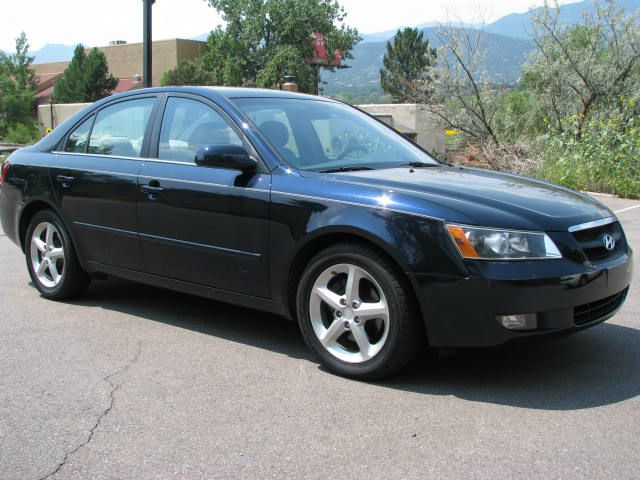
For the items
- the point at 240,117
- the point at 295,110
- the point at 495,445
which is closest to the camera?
the point at 495,445

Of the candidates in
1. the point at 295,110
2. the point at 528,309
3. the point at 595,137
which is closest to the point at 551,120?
the point at 595,137

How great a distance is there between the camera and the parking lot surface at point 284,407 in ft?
10.4

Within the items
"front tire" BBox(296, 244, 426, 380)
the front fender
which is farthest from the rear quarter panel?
"front tire" BBox(296, 244, 426, 380)

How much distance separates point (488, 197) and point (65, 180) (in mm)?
3238

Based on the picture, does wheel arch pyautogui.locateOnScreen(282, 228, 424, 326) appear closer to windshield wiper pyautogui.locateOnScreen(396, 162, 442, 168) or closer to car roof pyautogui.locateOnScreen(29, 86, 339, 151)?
windshield wiper pyautogui.locateOnScreen(396, 162, 442, 168)

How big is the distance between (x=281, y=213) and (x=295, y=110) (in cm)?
102

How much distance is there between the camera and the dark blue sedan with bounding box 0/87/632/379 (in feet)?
12.4

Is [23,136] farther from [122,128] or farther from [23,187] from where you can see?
[122,128]

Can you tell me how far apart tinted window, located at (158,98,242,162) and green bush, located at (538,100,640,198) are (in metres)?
9.72

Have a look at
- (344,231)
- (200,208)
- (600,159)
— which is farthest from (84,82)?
(344,231)

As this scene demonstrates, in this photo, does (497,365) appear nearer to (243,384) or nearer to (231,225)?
(243,384)

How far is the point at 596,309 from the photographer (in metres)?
4.02

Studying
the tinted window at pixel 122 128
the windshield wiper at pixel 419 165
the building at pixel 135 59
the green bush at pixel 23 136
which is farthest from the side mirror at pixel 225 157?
the building at pixel 135 59

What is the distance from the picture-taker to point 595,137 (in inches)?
549
